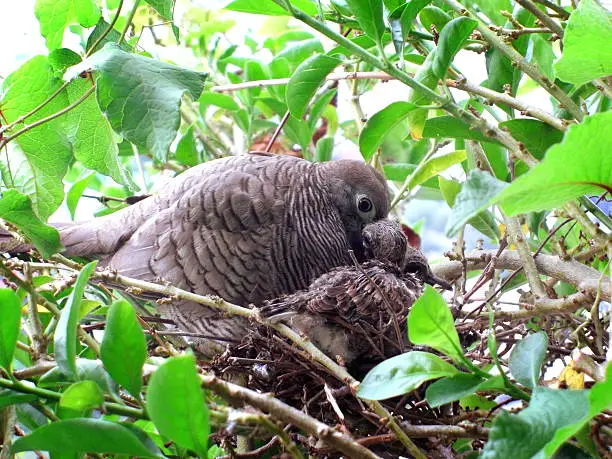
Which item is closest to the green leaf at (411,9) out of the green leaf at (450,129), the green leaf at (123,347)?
the green leaf at (450,129)

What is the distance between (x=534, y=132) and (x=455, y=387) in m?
0.33

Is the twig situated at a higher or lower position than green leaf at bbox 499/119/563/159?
higher

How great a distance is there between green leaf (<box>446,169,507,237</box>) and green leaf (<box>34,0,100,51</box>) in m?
0.55

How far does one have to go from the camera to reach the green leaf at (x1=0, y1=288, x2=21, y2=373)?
1.92 feet

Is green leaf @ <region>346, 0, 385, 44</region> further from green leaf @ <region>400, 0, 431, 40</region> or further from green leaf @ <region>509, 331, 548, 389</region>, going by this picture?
green leaf @ <region>509, 331, 548, 389</region>

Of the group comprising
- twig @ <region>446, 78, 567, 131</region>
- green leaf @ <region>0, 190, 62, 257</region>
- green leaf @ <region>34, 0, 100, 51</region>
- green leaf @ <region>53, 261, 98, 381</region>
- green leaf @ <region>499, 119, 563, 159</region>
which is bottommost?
green leaf @ <region>53, 261, 98, 381</region>

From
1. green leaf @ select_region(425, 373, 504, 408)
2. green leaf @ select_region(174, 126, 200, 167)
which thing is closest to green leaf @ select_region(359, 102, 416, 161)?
green leaf @ select_region(425, 373, 504, 408)

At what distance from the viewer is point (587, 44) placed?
0.56 m

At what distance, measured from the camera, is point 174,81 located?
0.70m

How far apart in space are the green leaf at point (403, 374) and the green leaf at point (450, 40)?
32 centimetres

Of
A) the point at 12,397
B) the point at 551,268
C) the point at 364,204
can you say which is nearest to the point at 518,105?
the point at 551,268

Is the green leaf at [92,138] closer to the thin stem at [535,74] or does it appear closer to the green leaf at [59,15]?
the green leaf at [59,15]

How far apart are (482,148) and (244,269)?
1.32 feet

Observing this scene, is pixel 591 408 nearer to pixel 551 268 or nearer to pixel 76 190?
pixel 551 268
